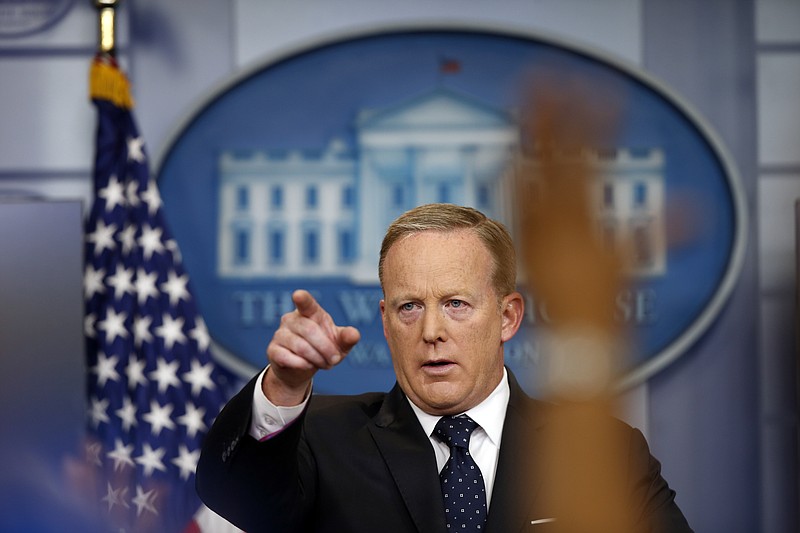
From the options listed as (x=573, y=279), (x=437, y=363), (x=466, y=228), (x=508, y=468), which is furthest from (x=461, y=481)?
(x=573, y=279)

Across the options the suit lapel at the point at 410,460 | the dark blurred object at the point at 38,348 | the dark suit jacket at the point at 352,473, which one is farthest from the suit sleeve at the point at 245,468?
the dark blurred object at the point at 38,348

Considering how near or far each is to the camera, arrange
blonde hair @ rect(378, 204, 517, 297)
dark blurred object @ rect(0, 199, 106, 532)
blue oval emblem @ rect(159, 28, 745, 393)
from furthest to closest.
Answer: blue oval emblem @ rect(159, 28, 745, 393)
dark blurred object @ rect(0, 199, 106, 532)
blonde hair @ rect(378, 204, 517, 297)

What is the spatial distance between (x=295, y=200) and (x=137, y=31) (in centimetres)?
64

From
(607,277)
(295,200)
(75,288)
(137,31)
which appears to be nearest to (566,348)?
(607,277)

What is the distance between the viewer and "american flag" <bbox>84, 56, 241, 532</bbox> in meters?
2.41

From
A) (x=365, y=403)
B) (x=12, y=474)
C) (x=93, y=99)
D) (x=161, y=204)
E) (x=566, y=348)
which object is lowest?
(x=12, y=474)

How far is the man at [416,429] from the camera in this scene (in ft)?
3.31

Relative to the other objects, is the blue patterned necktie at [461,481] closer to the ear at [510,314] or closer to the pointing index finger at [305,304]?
the ear at [510,314]

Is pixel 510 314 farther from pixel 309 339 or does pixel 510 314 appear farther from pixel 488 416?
pixel 309 339

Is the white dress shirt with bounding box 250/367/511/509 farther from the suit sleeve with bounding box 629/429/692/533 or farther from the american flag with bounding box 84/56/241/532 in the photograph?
the american flag with bounding box 84/56/241/532

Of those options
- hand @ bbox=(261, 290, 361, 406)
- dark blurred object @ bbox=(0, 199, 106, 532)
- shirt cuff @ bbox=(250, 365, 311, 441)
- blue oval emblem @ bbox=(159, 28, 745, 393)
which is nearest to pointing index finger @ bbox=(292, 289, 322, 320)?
hand @ bbox=(261, 290, 361, 406)

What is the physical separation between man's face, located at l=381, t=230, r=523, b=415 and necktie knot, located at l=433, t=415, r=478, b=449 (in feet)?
0.14

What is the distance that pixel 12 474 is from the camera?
7.63 feet

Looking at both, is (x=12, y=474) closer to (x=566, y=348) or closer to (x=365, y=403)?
(x=365, y=403)
